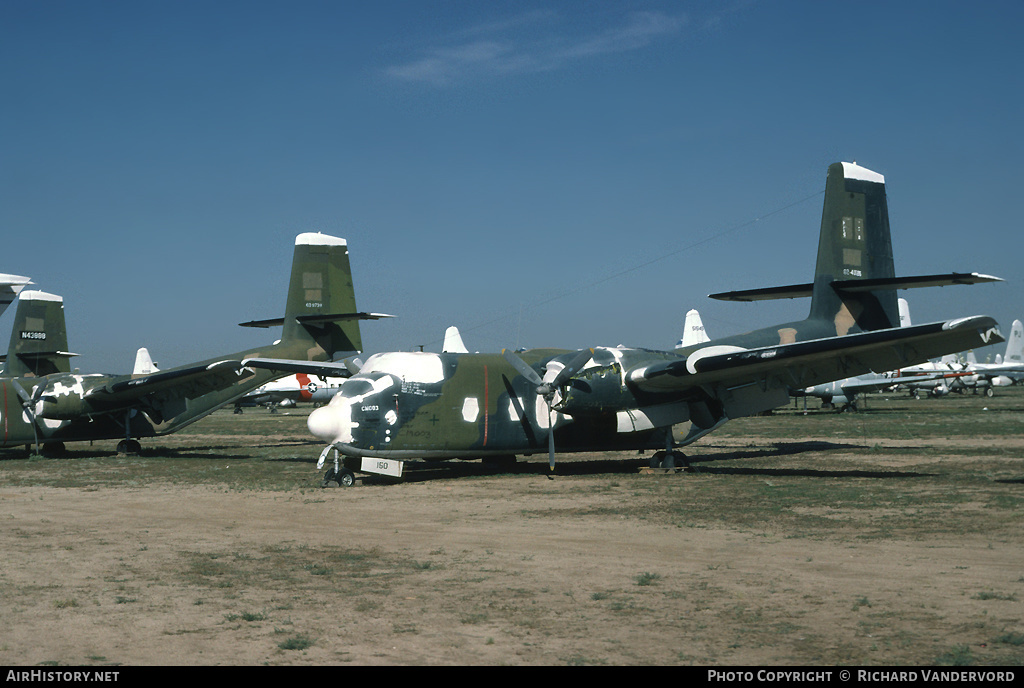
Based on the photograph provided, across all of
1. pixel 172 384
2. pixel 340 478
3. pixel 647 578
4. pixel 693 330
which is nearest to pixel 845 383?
pixel 693 330

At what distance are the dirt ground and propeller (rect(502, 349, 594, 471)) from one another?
7.02 feet

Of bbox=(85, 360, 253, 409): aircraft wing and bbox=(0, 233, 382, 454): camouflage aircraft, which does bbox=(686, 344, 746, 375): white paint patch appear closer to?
bbox=(0, 233, 382, 454): camouflage aircraft

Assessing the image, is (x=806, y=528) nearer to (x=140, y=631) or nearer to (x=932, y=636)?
(x=932, y=636)

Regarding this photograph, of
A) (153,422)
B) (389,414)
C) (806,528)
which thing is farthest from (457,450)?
(153,422)

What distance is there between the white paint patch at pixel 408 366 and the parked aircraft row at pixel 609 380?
4 cm

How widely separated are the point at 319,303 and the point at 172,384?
6784 millimetres

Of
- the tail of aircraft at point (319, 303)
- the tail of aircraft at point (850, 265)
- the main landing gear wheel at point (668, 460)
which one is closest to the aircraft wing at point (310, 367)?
the tail of aircraft at point (319, 303)

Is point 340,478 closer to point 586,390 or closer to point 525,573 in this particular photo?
point 586,390

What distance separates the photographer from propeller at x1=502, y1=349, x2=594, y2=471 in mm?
21328

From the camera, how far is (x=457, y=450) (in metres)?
21.7

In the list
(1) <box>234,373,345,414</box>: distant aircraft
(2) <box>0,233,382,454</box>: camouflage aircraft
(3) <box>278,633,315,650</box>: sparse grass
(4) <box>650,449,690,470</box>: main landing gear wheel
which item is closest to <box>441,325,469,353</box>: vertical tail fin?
(1) <box>234,373,345,414</box>: distant aircraft

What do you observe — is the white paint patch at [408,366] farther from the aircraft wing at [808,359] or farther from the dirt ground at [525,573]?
the aircraft wing at [808,359]

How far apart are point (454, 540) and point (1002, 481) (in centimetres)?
1282

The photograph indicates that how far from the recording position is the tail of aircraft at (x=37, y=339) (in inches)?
1508
